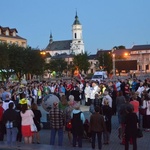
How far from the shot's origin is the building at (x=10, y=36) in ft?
299

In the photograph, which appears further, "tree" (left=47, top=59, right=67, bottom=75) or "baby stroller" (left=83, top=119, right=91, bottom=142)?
"tree" (left=47, top=59, right=67, bottom=75)

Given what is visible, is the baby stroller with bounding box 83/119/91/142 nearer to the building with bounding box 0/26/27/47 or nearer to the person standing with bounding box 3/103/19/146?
the person standing with bounding box 3/103/19/146

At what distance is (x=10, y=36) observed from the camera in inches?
3691

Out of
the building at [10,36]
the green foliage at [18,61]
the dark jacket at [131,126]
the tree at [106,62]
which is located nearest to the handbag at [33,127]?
the dark jacket at [131,126]

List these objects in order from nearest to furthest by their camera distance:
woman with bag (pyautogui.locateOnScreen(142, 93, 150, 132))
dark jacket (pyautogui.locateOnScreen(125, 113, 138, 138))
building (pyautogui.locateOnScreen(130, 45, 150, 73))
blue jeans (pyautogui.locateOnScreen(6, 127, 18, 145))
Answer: dark jacket (pyautogui.locateOnScreen(125, 113, 138, 138)), blue jeans (pyautogui.locateOnScreen(6, 127, 18, 145)), woman with bag (pyautogui.locateOnScreen(142, 93, 150, 132)), building (pyautogui.locateOnScreen(130, 45, 150, 73))

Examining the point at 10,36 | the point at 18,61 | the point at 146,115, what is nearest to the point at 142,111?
the point at 146,115

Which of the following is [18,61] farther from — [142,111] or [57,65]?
[57,65]

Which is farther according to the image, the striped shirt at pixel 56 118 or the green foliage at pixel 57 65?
the green foliage at pixel 57 65

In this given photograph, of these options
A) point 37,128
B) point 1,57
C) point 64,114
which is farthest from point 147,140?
point 1,57

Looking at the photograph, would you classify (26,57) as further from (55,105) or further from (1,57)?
(55,105)

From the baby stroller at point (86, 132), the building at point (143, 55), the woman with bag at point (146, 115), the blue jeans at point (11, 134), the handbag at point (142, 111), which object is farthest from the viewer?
the building at point (143, 55)

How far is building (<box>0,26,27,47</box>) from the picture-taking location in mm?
91062

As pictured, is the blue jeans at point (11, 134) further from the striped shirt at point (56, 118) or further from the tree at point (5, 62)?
the tree at point (5, 62)

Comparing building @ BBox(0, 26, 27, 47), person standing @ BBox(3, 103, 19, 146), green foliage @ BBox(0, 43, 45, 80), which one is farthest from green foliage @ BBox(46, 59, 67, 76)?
person standing @ BBox(3, 103, 19, 146)
